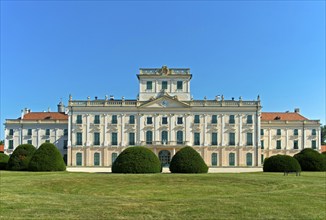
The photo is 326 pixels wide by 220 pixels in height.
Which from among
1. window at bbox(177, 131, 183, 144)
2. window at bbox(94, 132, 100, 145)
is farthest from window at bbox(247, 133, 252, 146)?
window at bbox(94, 132, 100, 145)

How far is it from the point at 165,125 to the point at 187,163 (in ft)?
85.7

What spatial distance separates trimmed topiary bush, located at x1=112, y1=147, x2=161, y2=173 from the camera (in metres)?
30.2

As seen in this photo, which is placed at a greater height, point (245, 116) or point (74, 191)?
point (245, 116)

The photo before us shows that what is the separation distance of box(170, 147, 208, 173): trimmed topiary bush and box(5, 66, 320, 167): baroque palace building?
24457 mm

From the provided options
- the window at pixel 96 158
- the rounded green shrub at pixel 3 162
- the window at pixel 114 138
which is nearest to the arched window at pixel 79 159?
the window at pixel 96 158

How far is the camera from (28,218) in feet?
36.6

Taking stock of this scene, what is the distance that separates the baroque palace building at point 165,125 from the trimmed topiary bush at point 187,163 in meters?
24.5

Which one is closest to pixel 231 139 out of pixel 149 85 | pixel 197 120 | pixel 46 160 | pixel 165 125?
pixel 197 120

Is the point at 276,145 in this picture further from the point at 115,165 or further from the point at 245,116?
the point at 115,165

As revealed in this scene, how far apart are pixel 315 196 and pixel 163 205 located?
23.9 feet

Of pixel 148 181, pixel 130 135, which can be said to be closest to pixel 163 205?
pixel 148 181

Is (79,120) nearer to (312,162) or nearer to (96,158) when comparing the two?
(96,158)

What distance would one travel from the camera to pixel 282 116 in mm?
65688

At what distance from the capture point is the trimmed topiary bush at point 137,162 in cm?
3016
